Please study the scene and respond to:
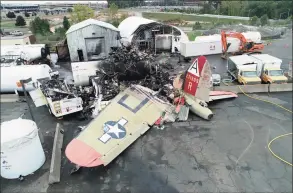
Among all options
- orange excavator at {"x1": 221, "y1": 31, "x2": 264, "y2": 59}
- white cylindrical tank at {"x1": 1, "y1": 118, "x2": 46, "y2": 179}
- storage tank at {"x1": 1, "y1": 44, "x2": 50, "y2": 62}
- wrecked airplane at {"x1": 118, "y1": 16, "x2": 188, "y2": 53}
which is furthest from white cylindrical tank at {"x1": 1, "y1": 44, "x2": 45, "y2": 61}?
orange excavator at {"x1": 221, "y1": 31, "x2": 264, "y2": 59}

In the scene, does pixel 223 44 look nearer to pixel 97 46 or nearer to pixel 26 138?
pixel 97 46

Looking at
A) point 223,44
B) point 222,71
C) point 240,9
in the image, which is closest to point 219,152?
point 222,71

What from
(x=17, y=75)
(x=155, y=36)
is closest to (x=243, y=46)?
(x=155, y=36)

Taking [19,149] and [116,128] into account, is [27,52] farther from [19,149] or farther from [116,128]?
[116,128]

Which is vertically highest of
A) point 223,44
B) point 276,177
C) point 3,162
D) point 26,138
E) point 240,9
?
point 240,9

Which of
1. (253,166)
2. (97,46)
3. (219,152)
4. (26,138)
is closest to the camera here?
(26,138)

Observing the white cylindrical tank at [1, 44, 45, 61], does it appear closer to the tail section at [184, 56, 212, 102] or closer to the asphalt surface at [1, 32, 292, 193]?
the asphalt surface at [1, 32, 292, 193]
